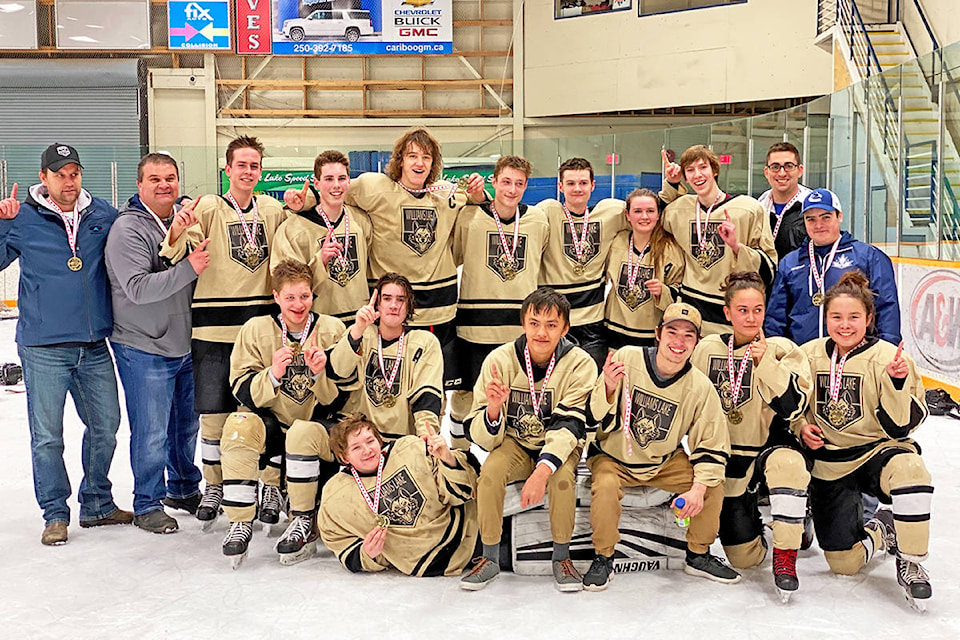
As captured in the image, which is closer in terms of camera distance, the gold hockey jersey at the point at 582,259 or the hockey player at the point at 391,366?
the hockey player at the point at 391,366

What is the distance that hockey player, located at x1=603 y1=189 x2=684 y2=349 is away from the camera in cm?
399

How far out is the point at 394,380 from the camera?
3.60 meters

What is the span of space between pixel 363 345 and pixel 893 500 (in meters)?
1.96

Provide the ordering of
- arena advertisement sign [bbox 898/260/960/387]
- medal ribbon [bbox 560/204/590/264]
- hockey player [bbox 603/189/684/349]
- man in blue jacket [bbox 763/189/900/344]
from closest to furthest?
man in blue jacket [bbox 763/189/900/344], hockey player [bbox 603/189/684/349], medal ribbon [bbox 560/204/590/264], arena advertisement sign [bbox 898/260/960/387]

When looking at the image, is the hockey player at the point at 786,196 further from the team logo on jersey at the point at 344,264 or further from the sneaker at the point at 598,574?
the team logo on jersey at the point at 344,264

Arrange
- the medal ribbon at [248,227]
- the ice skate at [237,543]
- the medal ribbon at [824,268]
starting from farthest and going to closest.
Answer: the medal ribbon at [248,227]
the medal ribbon at [824,268]
the ice skate at [237,543]

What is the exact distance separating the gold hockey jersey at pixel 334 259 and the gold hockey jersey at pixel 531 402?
2.79 feet

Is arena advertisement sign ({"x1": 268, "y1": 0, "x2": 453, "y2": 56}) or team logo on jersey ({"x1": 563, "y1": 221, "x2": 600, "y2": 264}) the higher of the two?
arena advertisement sign ({"x1": 268, "y1": 0, "x2": 453, "y2": 56})

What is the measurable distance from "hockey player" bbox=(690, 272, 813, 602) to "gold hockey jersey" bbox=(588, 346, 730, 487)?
0.17 m

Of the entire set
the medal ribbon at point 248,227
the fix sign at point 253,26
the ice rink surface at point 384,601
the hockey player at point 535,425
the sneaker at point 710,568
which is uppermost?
the fix sign at point 253,26

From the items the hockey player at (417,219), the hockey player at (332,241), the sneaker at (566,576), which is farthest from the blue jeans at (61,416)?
the sneaker at (566,576)

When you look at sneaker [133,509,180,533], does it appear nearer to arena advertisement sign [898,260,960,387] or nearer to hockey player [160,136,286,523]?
hockey player [160,136,286,523]

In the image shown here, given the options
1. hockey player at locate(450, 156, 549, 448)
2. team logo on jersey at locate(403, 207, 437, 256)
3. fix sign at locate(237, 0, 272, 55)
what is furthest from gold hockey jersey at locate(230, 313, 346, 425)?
fix sign at locate(237, 0, 272, 55)

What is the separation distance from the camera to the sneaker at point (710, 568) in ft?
10.6
